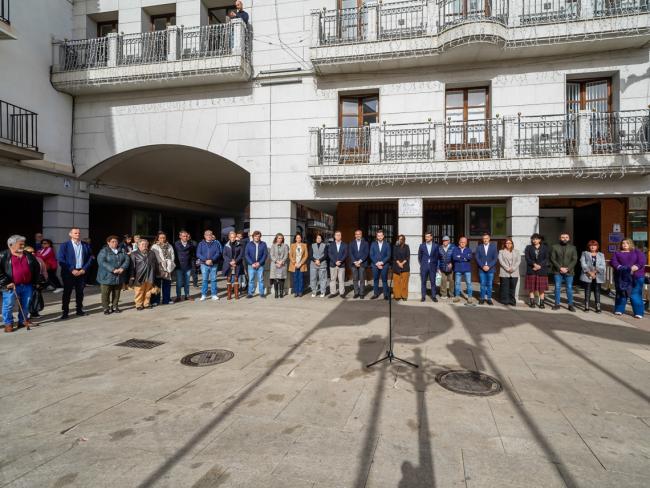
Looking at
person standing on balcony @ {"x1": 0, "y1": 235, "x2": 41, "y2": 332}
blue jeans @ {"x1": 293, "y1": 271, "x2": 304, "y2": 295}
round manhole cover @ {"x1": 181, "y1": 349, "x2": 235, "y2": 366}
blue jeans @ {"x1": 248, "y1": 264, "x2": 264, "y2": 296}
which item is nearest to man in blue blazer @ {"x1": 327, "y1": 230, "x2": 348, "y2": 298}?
blue jeans @ {"x1": 293, "y1": 271, "x2": 304, "y2": 295}

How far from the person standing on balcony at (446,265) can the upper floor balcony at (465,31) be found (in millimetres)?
5665

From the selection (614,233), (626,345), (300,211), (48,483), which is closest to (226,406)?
(48,483)

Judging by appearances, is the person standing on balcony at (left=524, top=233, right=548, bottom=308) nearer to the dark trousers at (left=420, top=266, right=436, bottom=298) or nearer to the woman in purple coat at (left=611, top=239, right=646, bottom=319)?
the woman in purple coat at (left=611, top=239, right=646, bottom=319)

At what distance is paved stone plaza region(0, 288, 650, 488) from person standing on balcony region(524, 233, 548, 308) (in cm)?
298

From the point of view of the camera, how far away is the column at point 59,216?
1305cm

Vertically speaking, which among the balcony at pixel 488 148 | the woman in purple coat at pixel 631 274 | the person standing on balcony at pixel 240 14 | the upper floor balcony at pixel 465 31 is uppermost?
the person standing on balcony at pixel 240 14

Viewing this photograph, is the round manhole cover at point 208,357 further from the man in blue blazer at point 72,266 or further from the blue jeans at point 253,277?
the blue jeans at point 253,277

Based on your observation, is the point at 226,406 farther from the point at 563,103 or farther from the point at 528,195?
the point at 563,103

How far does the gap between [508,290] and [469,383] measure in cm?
672

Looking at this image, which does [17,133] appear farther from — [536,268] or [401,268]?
[536,268]

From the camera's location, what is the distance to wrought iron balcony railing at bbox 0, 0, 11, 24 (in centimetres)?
1067

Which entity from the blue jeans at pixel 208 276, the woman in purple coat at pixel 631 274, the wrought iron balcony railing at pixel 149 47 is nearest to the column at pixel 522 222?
the woman in purple coat at pixel 631 274

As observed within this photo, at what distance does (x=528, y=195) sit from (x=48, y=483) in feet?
39.3

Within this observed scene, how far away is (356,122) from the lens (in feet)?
40.9
